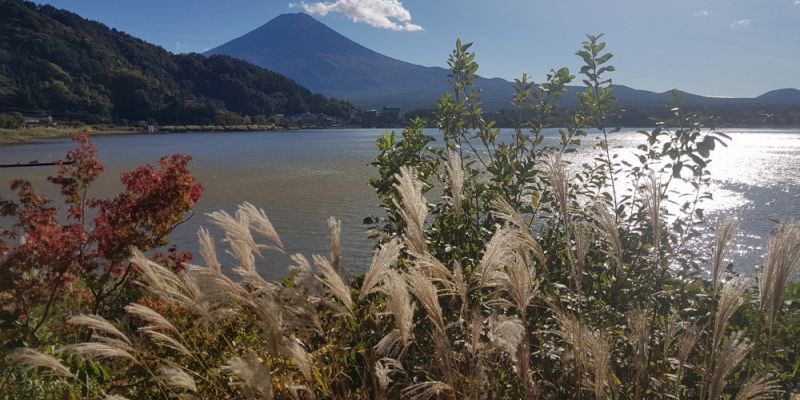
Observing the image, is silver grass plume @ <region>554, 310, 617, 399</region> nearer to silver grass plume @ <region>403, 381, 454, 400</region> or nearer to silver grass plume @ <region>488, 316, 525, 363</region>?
silver grass plume @ <region>488, 316, 525, 363</region>

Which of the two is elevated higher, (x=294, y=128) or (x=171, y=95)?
(x=171, y=95)

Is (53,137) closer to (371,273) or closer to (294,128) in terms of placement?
(294,128)

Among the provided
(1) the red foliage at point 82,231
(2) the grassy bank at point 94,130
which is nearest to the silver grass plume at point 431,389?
(1) the red foliage at point 82,231

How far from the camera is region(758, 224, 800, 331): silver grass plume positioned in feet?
5.34

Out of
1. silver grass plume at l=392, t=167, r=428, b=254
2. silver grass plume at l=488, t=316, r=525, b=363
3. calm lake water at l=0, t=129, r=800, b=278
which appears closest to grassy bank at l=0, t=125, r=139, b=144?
calm lake water at l=0, t=129, r=800, b=278

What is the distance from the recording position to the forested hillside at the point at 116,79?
82.6 meters

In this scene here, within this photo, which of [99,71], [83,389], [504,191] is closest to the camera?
[83,389]

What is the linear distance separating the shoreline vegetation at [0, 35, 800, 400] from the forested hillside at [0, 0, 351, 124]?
292 ft

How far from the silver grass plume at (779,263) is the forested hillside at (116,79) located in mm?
92053

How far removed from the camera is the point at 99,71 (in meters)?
95.6

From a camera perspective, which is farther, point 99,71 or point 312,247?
point 99,71

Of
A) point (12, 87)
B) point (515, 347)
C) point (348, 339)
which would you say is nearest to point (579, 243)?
point (515, 347)

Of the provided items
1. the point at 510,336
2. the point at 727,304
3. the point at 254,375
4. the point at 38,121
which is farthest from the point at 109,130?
the point at 727,304

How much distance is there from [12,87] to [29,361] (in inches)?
3854
